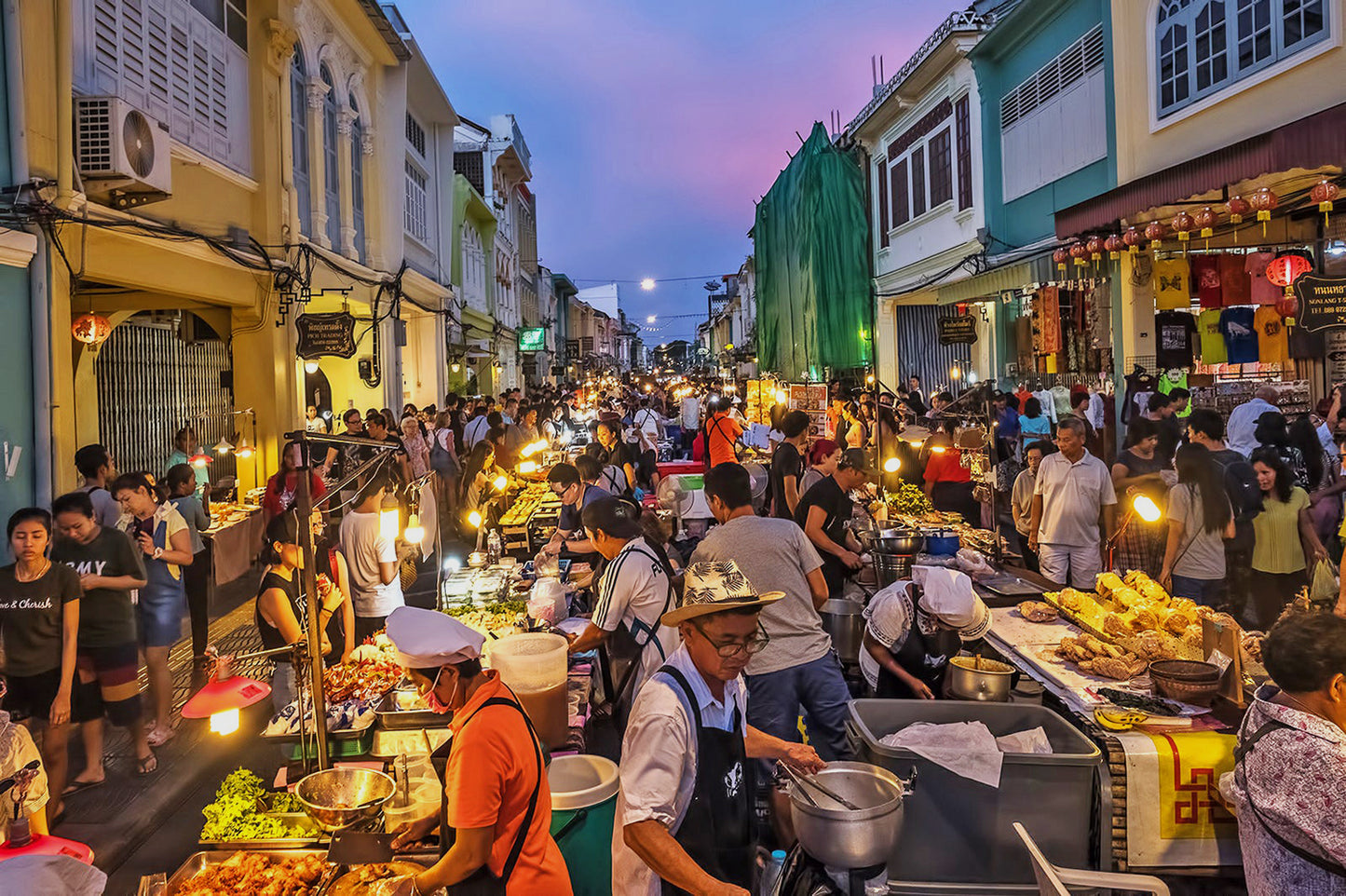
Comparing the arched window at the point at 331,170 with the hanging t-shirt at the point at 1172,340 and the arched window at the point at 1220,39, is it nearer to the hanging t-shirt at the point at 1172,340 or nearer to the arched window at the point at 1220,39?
the arched window at the point at 1220,39

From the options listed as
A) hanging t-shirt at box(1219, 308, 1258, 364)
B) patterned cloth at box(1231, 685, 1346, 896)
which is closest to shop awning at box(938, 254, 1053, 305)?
hanging t-shirt at box(1219, 308, 1258, 364)

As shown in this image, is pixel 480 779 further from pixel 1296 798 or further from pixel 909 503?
pixel 909 503

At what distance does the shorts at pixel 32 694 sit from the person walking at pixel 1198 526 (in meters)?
7.70

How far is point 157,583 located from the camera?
6.95 meters

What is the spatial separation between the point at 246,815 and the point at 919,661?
11.7 ft

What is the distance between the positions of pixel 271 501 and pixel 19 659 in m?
4.54

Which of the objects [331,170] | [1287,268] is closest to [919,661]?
[1287,268]

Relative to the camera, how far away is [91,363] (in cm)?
1138

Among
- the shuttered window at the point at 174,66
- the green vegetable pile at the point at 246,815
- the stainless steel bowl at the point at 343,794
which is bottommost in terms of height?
the green vegetable pile at the point at 246,815

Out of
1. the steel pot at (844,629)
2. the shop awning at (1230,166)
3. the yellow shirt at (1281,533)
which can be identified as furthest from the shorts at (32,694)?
→ the shop awning at (1230,166)

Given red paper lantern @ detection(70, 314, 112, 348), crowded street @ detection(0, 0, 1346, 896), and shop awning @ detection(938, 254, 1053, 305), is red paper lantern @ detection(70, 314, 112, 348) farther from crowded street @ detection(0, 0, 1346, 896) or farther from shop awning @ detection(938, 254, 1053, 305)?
shop awning @ detection(938, 254, 1053, 305)

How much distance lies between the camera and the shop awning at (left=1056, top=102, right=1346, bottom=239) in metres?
8.23

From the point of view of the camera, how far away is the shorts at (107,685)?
6.21 m

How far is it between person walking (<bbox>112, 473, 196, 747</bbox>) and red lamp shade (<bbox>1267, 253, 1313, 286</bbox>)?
12086mm
